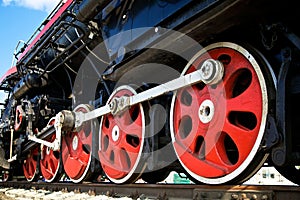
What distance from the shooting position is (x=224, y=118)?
2.16 m

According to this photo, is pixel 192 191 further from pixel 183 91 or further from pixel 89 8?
pixel 89 8

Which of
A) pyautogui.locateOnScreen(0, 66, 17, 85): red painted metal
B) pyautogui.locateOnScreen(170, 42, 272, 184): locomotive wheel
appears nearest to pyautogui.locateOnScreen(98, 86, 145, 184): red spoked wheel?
pyautogui.locateOnScreen(170, 42, 272, 184): locomotive wheel

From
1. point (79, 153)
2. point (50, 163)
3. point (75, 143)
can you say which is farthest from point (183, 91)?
point (50, 163)

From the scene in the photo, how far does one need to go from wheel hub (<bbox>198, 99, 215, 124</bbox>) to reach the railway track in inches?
16.4

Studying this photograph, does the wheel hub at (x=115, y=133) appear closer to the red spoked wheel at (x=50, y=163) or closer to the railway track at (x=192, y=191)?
the railway track at (x=192, y=191)

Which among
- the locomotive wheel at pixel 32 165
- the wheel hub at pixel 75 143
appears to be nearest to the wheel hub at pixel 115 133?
the wheel hub at pixel 75 143

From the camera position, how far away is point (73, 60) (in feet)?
14.4

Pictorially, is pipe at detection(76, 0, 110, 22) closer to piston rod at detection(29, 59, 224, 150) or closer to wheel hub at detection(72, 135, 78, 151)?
piston rod at detection(29, 59, 224, 150)

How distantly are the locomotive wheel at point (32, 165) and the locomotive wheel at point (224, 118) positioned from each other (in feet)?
10.8

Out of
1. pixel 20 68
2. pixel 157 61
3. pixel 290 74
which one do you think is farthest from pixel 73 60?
pixel 290 74

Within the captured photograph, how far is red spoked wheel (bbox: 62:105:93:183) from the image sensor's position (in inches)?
154

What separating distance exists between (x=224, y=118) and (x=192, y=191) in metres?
0.50

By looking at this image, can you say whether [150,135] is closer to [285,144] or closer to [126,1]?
[126,1]

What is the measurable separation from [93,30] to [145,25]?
983 mm
